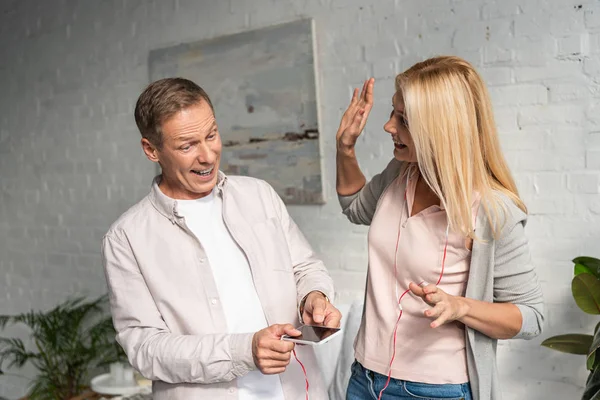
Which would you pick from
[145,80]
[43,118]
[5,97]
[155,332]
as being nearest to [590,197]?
[155,332]

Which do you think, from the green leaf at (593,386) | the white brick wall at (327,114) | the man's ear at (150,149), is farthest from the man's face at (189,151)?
the white brick wall at (327,114)

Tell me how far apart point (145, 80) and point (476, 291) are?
289 cm

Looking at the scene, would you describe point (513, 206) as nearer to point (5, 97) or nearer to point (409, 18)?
point (409, 18)

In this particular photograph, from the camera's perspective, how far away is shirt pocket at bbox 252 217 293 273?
165cm

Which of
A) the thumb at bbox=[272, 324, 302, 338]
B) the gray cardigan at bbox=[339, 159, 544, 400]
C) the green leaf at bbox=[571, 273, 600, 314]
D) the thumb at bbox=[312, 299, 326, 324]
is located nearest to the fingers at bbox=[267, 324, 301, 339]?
the thumb at bbox=[272, 324, 302, 338]

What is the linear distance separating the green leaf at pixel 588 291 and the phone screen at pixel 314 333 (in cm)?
106

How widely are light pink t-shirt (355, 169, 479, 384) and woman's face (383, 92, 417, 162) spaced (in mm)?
102

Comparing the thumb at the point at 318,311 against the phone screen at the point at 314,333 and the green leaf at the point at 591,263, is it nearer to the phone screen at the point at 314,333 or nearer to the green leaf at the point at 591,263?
the phone screen at the point at 314,333

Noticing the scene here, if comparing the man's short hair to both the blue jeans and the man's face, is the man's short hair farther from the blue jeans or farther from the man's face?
the blue jeans

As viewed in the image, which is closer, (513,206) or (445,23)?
(513,206)

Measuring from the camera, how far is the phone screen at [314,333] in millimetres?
1410

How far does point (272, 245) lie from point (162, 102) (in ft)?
1.55

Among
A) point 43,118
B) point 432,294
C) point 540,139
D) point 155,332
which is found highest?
point 43,118

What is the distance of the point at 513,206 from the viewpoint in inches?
56.7
